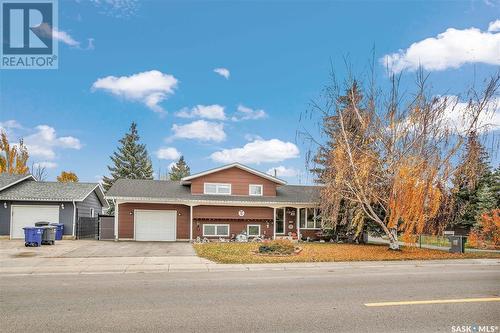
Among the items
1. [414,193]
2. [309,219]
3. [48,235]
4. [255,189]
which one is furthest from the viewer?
[309,219]

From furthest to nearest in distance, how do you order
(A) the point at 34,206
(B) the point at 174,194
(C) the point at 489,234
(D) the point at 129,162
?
(D) the point at 129,162 → (B) the point at 174,194 → (A) the point at 34,206 → (C) the point at 489,234

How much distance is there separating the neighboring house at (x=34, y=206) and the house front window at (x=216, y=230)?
29.7 feet

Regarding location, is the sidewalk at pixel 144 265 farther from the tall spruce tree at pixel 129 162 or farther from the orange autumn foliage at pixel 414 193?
the tall spruce tree at pixel 129 162

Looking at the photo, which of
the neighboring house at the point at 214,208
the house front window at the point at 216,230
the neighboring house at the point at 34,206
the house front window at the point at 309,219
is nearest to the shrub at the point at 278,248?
the neighboring house at the point at 214,208

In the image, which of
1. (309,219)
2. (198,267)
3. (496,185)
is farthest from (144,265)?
(496,185)

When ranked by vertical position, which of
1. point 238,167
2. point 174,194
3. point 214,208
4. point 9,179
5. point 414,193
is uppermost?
point 238,167

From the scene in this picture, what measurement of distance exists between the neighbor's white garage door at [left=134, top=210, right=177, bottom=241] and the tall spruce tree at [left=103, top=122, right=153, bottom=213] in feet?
85.7

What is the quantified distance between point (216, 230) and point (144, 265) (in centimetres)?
1405

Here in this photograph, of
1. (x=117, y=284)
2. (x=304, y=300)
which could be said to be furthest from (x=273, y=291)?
(x=117, y=284)

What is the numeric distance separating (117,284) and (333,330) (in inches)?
255

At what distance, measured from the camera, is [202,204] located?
1067 inches

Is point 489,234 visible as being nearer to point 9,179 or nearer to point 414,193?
point 414,193

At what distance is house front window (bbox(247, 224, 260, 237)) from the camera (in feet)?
94.1

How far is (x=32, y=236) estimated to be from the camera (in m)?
20.4
